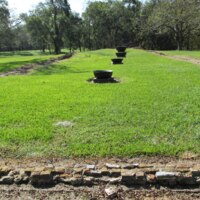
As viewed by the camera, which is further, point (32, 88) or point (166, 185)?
point (32, 88)

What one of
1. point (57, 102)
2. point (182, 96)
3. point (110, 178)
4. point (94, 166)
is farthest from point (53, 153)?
point (182, 96)

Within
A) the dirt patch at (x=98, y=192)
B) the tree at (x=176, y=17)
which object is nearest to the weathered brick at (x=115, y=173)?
the dirt patch at (x=98, y=192)

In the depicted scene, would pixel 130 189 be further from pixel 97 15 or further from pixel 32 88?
pixel 97 15

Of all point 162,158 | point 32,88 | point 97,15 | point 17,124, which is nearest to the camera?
point 162,158

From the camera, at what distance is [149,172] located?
11.9 ft

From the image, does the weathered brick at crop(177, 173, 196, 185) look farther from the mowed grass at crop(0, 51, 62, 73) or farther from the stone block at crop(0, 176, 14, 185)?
the mowed grass at crop(0, 51, 62, 73)

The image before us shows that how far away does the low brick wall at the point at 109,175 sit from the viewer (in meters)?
3.50

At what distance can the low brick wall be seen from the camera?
3502 mm

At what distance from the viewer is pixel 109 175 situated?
12.0 feet

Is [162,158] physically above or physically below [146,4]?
below

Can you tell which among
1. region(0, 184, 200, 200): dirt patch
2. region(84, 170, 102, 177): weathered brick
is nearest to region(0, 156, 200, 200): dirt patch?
region(0, 184, 200, 200): dirt patch

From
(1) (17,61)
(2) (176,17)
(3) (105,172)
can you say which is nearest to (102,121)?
(3) (105,172)

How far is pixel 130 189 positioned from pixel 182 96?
5.09 m

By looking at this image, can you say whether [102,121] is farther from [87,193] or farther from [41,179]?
[87,193]
